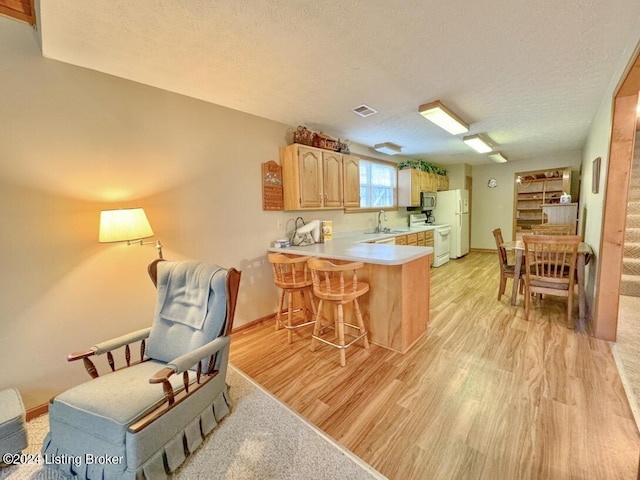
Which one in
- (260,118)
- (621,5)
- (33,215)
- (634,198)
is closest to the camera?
(621,5)

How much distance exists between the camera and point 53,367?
1.94 meters

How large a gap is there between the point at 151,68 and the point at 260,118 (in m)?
1.28

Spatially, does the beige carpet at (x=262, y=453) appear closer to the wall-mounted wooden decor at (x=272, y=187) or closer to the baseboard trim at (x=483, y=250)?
the wall-mounted wooden decor at (x=272, y=187)

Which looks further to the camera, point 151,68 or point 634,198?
point 634,198

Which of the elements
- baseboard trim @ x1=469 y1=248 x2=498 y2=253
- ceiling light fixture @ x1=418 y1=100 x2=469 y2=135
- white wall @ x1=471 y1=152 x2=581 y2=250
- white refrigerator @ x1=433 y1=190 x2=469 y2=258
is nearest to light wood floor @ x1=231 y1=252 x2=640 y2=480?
ceiling light fixture @ x1=418 y1=100 x2=469 y2=135

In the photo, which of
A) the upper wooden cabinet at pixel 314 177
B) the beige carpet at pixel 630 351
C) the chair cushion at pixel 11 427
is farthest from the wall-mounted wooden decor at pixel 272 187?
the beige carpet at pixel 630 351

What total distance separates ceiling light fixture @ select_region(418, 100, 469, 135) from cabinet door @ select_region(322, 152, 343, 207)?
4.12ft

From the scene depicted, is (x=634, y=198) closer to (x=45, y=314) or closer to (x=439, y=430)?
(x=439, y=430)

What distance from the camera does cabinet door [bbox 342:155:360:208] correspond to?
3.95 metres

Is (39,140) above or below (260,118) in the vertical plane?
below

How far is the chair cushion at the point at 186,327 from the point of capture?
1.70 meters

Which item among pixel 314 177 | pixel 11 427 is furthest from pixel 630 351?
pixel 11 427

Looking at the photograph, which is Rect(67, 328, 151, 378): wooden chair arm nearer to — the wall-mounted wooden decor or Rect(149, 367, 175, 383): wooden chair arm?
Rect(149, 367, 175, 383): wooden chair arm

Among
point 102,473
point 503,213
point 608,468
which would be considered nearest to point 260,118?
point 102,473
